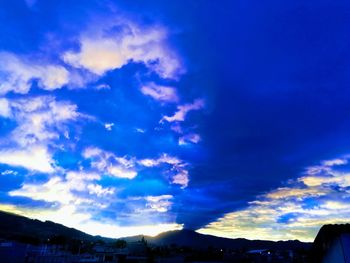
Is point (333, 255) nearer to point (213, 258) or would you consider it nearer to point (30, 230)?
point (213, 258)

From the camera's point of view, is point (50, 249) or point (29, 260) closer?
point (29, 260)

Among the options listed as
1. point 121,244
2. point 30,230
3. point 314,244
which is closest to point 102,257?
point 121,244

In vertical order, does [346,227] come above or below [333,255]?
above

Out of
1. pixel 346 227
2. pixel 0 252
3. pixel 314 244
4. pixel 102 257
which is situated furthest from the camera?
pixel 102 257

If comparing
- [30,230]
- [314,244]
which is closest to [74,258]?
[314,244]

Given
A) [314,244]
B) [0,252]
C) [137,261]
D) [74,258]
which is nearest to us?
[314,244]

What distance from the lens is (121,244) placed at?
14050 cm

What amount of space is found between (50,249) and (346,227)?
97.3 meters

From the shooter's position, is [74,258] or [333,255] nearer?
[333,255]

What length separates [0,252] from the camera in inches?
1860

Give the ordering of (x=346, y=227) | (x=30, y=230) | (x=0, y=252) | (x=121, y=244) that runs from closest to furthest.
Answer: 1. (x=346, y=227)
2. (x=0, y=252)
3. (x=121, y=244)
4. (x=30, y=230)

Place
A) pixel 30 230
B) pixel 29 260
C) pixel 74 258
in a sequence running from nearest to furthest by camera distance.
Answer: pixel 29 260 < pixel 74 258 < pixel 30 230

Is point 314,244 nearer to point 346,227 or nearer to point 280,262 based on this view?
point 346,227

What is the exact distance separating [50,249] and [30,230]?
128 metres
